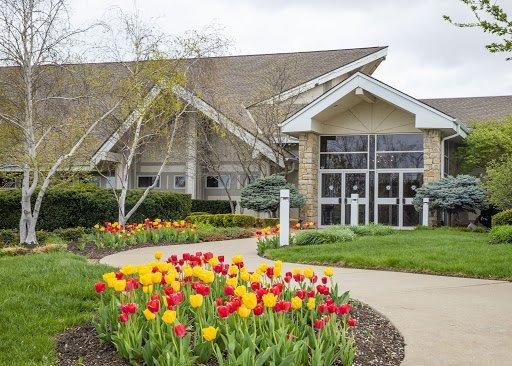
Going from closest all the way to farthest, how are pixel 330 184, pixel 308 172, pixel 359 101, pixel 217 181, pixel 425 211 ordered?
pixel 425 211
pixel 308 172
pixel 359 101
pixel 330 184
pixel 217 181

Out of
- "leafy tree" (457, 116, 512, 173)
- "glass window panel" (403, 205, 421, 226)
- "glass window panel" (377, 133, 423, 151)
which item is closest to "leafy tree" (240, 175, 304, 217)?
"glass window panel" (377, 133, 423, 151)

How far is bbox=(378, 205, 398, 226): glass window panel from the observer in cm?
2367

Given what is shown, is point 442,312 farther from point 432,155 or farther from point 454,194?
point 432,155

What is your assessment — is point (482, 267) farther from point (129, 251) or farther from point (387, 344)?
point (129, 251)

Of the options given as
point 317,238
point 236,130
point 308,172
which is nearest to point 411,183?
point 308,172

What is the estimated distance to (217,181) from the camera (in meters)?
27.5

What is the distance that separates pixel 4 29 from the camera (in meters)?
14.3

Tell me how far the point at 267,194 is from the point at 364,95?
16.5ft

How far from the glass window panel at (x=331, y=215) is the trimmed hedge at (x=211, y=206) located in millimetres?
4146

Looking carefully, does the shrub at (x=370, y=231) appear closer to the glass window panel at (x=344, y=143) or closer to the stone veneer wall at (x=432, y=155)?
the stone veneer wall at (x=432, y=155)

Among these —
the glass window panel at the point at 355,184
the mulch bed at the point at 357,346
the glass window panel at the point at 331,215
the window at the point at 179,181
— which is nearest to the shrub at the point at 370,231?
the glass window panel at the point at 355,184

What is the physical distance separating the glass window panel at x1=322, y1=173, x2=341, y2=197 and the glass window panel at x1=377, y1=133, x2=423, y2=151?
1.97 meters

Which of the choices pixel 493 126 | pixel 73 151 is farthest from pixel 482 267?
pixel 493 126

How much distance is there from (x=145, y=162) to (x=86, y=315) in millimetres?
22190
